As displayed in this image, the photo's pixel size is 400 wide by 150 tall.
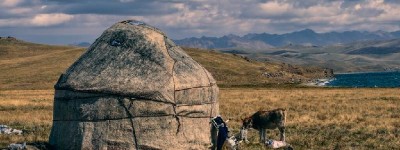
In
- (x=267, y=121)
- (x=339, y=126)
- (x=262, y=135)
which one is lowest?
(x=339, y=126)

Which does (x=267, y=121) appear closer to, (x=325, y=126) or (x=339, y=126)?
(x=325, y=126)

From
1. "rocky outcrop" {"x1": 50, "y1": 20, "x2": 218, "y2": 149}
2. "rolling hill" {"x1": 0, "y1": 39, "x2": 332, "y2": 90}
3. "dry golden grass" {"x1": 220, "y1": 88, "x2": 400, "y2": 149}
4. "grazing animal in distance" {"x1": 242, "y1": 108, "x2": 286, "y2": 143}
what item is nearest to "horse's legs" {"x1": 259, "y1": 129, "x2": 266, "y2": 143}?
"grazing animal in distance" {"x1": 242, "y1": 108, "x2": 286, "y2": 143}

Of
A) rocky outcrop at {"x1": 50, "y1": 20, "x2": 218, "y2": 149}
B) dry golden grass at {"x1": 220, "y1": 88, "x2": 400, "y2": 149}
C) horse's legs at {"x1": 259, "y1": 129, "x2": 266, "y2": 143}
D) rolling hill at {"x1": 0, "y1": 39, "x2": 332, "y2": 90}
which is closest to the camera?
rocky outcrop at {"x1": 50, "y1": 20, "x2": 218, "y2": 149}

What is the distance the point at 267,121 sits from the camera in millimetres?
18688

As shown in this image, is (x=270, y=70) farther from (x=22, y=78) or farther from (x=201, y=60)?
(x=22, y=78)

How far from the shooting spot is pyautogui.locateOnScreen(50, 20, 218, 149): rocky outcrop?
15898 mm

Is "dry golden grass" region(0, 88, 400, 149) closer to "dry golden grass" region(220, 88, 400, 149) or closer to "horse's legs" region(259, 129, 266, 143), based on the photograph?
"dry golden grass" region(220, 88, 400, 149)

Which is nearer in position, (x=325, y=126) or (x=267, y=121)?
(x=267, y=121)

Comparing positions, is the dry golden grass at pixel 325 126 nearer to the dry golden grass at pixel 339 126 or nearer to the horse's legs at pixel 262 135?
the dry golden grass at pixel 339 126

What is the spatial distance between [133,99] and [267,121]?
18.0 ft

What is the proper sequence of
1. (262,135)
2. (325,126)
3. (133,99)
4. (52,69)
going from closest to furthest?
(133,99), (262,135), (325,126), (52,69)

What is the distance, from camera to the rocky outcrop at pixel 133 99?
15.9 meters

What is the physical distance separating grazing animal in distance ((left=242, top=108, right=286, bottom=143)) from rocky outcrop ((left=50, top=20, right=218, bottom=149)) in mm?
2266

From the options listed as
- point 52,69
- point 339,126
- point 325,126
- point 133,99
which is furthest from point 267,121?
point 52,69
